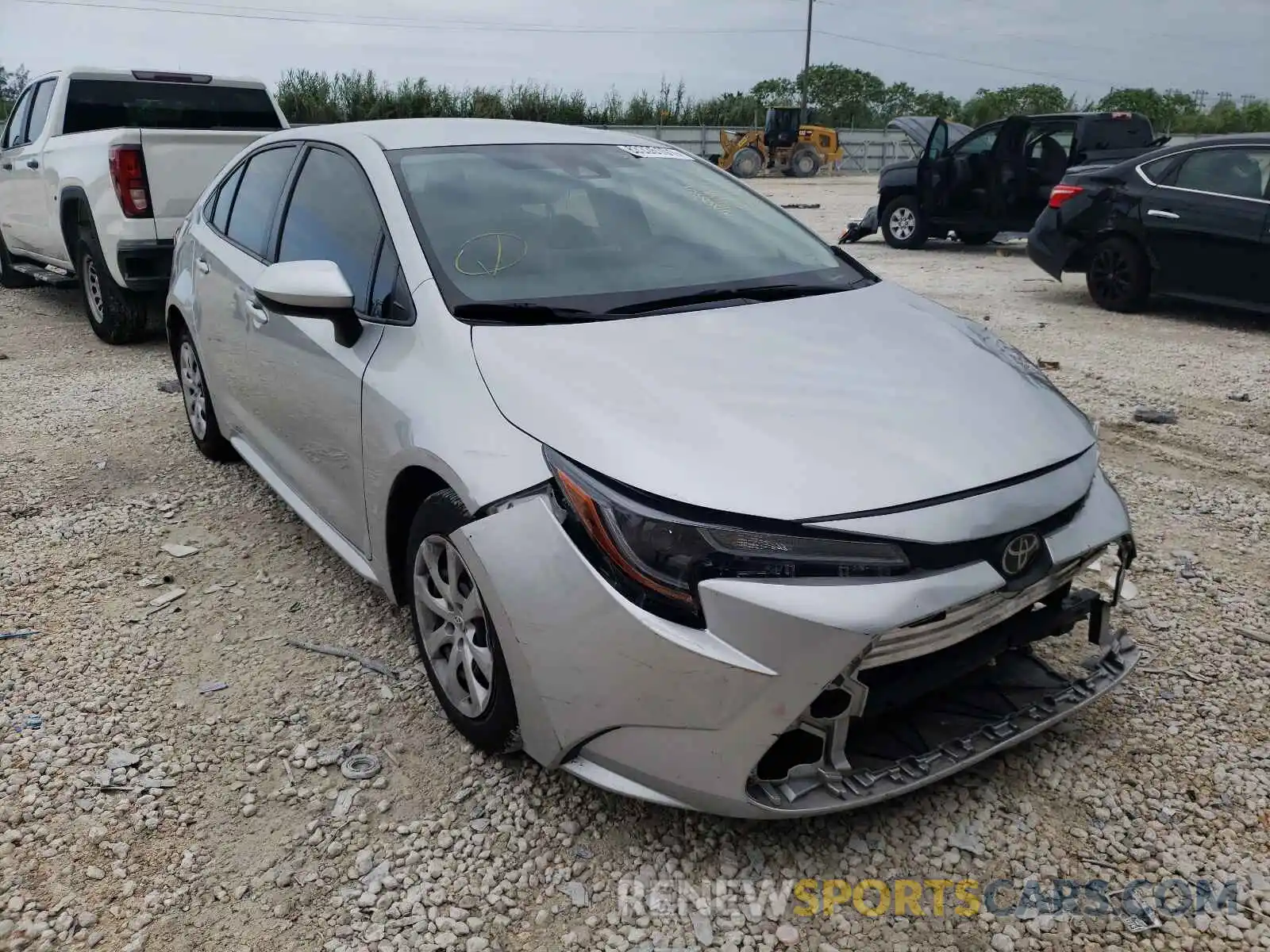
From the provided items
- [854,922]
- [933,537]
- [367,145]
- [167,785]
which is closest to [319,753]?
[167,785]

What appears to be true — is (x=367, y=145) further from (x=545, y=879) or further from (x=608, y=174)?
(x=545, y=879)

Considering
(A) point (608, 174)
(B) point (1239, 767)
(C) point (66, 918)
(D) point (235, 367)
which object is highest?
(A) point (608, 174)

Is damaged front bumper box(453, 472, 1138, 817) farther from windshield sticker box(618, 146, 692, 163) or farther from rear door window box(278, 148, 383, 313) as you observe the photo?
windshield sticker box(618, 146, 692, 163)

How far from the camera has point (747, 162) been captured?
2933 centimetres

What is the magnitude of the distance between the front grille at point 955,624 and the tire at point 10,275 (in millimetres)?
9784

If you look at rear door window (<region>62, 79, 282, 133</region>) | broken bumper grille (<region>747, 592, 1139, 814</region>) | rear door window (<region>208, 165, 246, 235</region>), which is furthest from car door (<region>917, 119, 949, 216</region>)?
broken bumper grille (<region>747, 592, 1139, 814</region>)

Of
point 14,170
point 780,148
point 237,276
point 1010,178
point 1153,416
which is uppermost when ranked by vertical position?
point 780,148

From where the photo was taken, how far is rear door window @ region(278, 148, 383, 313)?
117 inches

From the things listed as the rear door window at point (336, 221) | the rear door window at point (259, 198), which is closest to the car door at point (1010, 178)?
the rear door window at point (259, 198)

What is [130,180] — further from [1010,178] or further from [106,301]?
[1010,178]

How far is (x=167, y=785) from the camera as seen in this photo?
100 inches

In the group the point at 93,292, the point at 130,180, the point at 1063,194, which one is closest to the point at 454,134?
the point at 130,180

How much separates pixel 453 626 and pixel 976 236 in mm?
12173

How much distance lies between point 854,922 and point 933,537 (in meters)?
0.85
